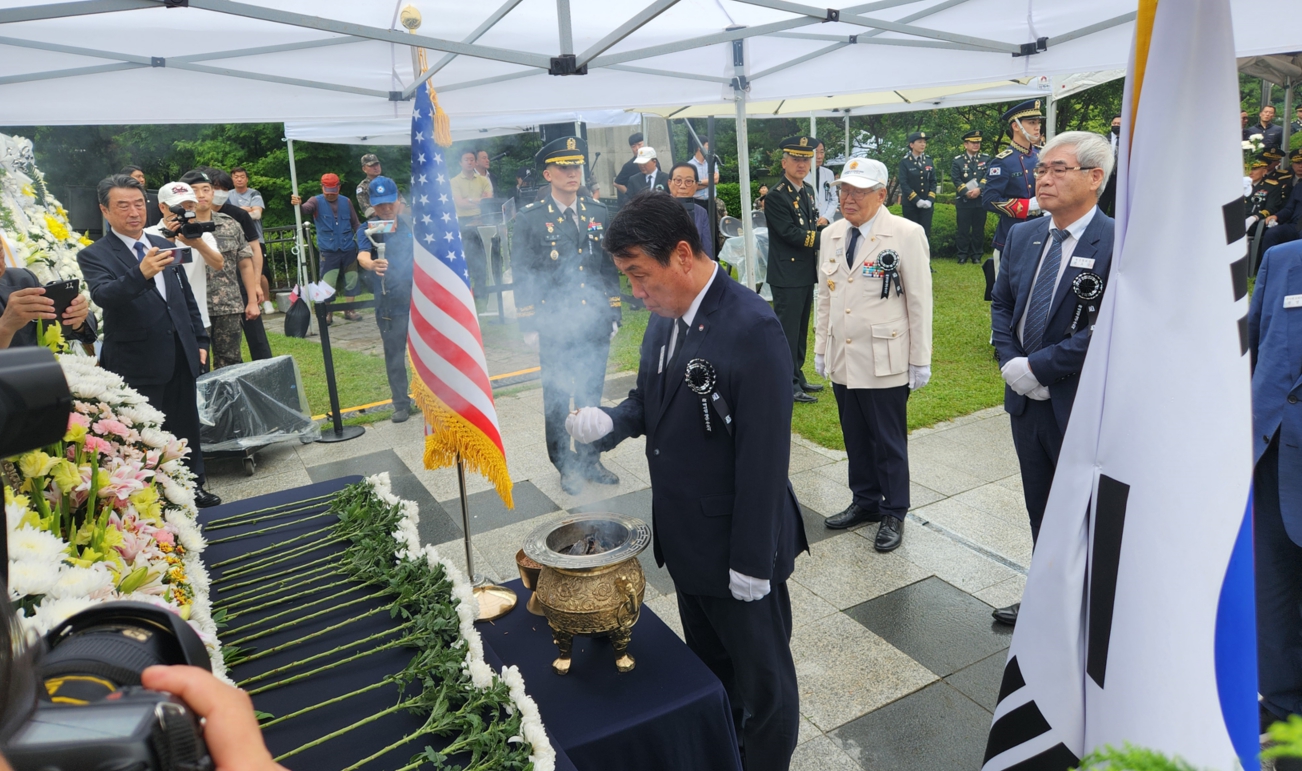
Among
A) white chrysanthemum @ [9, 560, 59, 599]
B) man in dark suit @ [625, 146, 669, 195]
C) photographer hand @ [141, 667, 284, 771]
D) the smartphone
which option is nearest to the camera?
photographer hand @ [141, 667, 284, 771]

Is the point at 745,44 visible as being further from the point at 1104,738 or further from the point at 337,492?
the point at 1104,738

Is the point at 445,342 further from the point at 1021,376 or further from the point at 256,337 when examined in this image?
the point at 256,337

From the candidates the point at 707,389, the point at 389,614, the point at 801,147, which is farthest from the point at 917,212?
the point at 389,614

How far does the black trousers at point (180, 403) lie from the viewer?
5.10 metres

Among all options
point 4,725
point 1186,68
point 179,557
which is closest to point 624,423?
point 179,557

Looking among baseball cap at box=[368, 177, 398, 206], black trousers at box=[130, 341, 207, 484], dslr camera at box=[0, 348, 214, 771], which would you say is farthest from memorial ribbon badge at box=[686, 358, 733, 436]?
baseball cap at box=[368, 177, 398, 206]

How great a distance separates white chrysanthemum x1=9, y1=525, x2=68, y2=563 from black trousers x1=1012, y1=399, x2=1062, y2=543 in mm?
3537

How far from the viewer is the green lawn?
7.21m

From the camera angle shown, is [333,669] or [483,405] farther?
[483,405]

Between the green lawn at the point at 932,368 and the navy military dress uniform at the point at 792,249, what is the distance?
0.91 m

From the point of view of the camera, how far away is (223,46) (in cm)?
468

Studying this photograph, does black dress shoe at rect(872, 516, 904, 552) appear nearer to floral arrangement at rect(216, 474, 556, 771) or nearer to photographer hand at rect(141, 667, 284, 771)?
floral arrangement at rect(216, 474, 556, 771)

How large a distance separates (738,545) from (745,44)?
4531 millimetres

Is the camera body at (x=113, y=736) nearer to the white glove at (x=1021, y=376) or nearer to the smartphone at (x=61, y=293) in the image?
the white glove at (x=1021, y=376)
